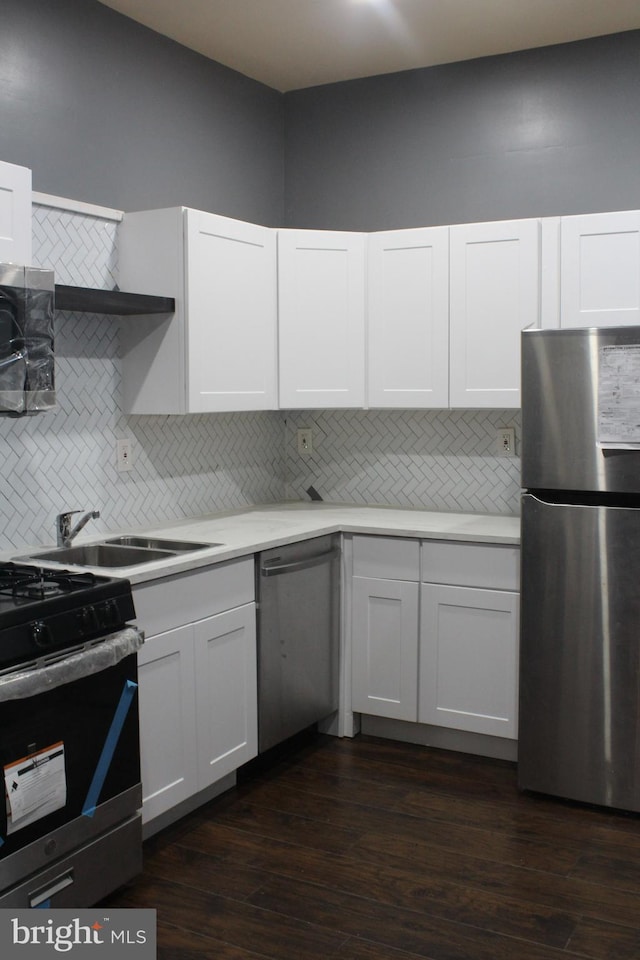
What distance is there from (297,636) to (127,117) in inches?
79.0

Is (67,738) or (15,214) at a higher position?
(15,214)

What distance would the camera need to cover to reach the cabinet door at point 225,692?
298 centimetres

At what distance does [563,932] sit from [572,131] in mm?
2914

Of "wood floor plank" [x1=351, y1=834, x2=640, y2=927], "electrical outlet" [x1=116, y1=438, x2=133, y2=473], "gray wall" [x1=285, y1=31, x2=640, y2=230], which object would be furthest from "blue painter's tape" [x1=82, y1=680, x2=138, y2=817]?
"gray wall" [x1=285, y1=31, x2=640, y2=230]

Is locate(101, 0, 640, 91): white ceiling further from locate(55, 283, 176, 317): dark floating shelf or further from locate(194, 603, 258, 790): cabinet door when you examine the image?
locate(194, 603, 258, 790): cabinet door

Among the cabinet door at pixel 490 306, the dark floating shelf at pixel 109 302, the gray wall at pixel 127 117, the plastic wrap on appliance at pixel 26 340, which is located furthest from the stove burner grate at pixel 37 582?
the cabinet door at pixel 490 306

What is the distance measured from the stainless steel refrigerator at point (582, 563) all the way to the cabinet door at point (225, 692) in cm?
93

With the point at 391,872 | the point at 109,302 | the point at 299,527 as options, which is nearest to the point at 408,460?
the point at 299,527

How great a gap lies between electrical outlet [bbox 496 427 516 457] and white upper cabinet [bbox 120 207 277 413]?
1.08 meters

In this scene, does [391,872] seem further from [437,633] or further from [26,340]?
[26,340]

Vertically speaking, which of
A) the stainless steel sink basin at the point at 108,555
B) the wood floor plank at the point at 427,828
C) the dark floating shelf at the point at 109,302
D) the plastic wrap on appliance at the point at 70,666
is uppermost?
the dark floating shelf at the point at 109,302

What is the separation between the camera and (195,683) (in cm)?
294

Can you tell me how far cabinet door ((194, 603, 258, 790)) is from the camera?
2977mm

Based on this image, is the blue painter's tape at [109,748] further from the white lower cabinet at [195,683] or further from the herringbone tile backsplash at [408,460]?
the herringbone tile backsplash at [408,460]
